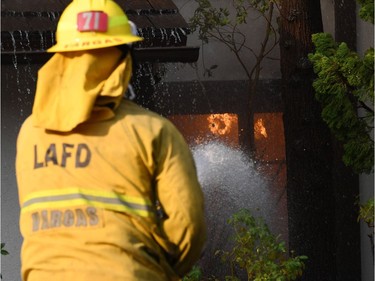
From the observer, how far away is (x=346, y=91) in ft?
19.9

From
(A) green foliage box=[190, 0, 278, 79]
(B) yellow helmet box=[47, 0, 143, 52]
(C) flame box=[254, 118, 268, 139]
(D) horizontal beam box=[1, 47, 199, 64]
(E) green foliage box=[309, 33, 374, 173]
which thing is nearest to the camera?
(B) yellow helmet box=[47, 0, 143, 52]

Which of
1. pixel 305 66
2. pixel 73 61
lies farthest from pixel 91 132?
pixel 305 66

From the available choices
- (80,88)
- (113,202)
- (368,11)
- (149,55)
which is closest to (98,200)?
(113,202)

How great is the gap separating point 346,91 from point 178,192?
2.56 m

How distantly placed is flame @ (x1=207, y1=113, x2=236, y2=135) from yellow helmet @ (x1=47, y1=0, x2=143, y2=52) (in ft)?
13.4

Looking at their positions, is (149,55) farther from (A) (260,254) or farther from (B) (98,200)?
(B) (98,200)

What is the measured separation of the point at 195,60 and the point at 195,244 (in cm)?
428

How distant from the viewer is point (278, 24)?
305 inches

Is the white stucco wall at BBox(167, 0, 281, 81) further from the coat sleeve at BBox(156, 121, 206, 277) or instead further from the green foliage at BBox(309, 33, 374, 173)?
the coat sleeve at BBox(156, 121, 206, 277)

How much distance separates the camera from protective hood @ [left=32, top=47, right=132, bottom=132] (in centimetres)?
370

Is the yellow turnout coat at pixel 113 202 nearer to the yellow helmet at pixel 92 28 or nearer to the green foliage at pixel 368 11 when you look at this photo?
the yellow helmet at pixel 92 28

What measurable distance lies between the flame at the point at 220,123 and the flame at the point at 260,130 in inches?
6.1

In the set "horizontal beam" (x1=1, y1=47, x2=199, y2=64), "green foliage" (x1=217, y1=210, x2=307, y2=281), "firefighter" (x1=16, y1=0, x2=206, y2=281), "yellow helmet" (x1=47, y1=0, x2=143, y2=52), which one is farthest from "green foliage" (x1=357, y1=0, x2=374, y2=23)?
"horizontal beam" (x1=1, y1=47, x2=199, y2=64)

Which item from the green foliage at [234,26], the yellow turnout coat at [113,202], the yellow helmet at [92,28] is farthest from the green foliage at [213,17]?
the yellow turnout coat at [113,202]
